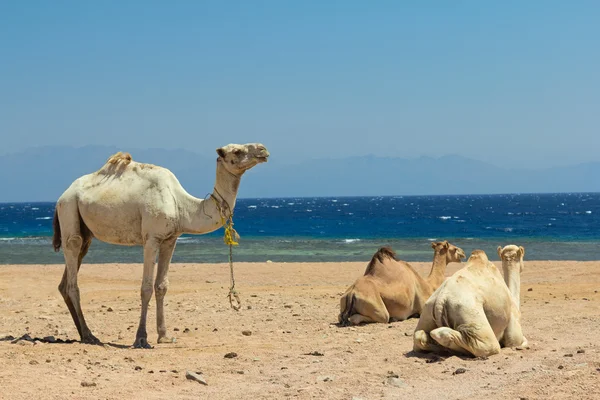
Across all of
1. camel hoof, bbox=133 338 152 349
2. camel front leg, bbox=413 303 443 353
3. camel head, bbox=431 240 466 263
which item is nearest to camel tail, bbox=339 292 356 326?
camel head, bbox=431 240 466 263

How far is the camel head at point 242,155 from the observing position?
10586mm

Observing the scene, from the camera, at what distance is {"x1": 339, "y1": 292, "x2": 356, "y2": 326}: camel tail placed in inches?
487

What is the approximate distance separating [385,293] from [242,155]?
141 inches

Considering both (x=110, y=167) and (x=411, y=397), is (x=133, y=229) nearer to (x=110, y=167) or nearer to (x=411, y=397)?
(x=110, y=167)

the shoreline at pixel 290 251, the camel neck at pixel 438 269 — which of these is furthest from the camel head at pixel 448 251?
the shoreline at pixel 290 251

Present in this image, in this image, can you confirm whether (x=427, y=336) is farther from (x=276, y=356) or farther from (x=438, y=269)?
(x=438, y=269)

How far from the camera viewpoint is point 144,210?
10.7m

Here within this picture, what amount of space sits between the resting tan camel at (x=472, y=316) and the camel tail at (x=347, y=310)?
3072 mm

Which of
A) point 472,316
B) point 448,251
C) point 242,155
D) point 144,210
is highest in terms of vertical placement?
point 242,155

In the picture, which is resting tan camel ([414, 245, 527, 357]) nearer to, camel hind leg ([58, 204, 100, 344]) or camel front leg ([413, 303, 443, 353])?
camel front leg ([413, 303, 443, 353])

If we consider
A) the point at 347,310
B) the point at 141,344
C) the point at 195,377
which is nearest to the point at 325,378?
the point at 195,377

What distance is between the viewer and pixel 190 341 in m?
11.3

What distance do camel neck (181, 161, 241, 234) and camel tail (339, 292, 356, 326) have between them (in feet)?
8.83

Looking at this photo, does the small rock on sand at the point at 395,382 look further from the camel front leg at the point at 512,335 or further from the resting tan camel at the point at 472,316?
the camel front leg at the point at 512,335
